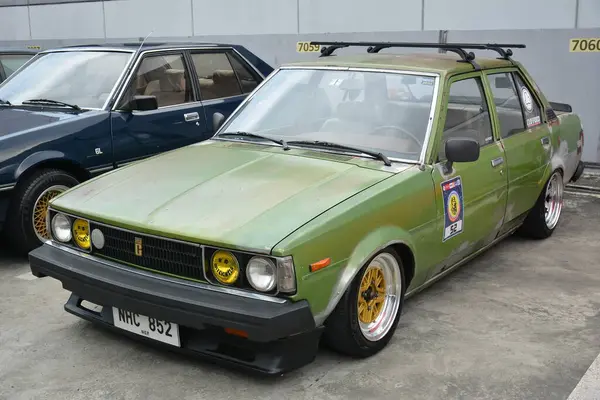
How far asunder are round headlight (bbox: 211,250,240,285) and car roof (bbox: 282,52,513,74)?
1.93 metres

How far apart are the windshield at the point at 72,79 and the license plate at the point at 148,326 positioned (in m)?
2.77

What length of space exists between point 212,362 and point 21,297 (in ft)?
6.40

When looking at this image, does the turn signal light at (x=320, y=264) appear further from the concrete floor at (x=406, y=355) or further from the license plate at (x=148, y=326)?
the license plate at (x=148, y=326)

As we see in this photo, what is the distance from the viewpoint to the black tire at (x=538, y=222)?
5.65m

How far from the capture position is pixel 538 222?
5742mm

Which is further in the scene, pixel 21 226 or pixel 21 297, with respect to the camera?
pixel 21 226

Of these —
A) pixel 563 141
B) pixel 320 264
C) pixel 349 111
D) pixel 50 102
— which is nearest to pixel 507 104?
pixel 563 141

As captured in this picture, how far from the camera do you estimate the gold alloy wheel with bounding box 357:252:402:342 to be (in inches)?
146

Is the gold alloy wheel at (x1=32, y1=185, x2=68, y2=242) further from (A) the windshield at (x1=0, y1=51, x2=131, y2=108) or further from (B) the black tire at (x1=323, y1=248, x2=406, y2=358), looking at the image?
(B) the black tire at (x1=323, y1=248, x2=406, y2=358)

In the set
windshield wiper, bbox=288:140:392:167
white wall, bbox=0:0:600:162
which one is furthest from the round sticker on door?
white wall, bbox=0:0:600:162

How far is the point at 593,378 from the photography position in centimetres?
351

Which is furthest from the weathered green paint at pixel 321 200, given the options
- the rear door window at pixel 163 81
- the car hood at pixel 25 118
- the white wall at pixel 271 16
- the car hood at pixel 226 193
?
the white wall at pixel 271 16

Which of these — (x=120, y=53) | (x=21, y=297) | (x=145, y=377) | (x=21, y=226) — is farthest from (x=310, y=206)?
(x=120, y=53)

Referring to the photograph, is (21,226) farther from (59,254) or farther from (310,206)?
(310,206)
